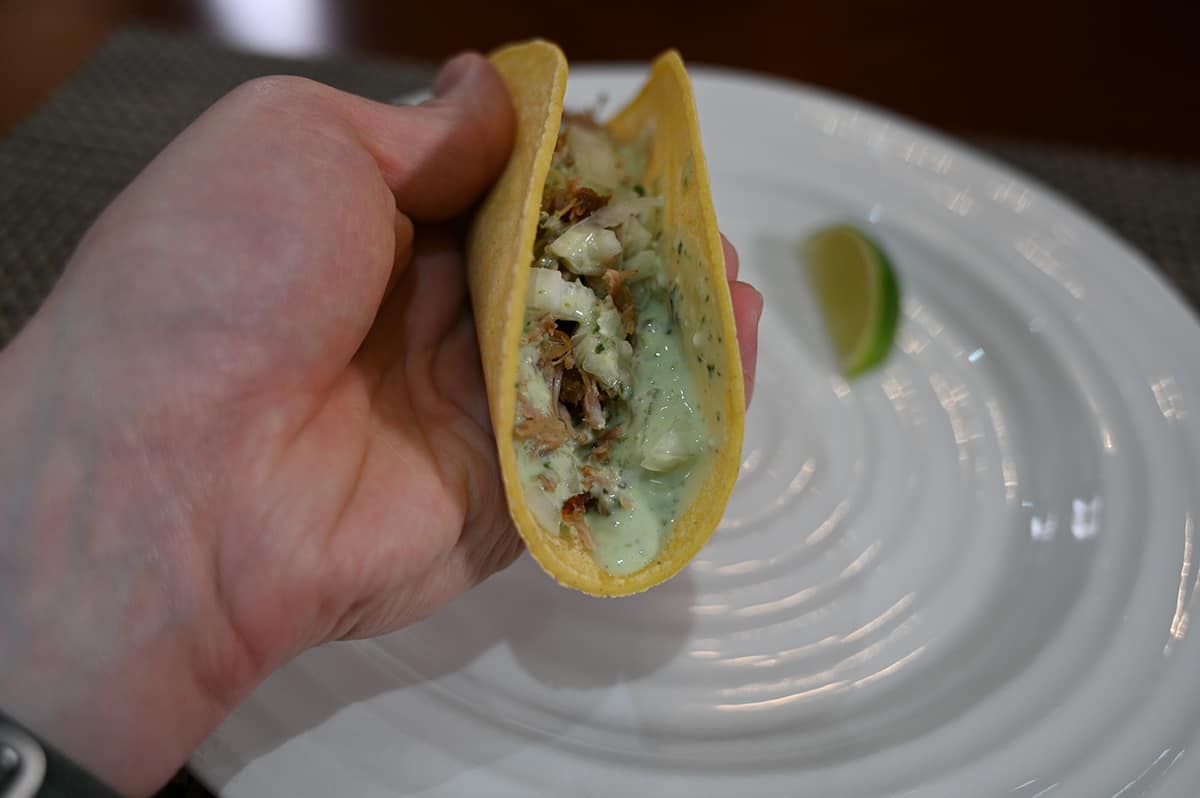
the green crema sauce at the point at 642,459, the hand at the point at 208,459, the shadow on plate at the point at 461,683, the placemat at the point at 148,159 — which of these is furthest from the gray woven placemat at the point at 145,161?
the green crema sauce at the point at 642,459

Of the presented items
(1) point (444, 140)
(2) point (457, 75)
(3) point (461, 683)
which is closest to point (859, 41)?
(2) point (457, 75)

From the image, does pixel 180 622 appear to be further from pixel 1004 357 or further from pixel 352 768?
pixel 1004 357

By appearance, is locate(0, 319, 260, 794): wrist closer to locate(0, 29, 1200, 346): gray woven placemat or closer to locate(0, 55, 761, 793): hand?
locate(0, 55, 761, 793): hand

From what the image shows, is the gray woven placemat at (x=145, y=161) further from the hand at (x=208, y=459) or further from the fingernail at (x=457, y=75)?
the hand at (x=208, y=459)

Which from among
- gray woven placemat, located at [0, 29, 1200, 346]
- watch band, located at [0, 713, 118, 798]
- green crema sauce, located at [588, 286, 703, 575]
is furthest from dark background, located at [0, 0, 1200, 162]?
watch band, located at [0, 713, 118, 798]

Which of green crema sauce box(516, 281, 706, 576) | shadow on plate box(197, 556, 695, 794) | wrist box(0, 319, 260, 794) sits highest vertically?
green crema sauce box(516, 281, 706, 576)

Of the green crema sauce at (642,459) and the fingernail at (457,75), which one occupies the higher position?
the fingernail at (457,75)

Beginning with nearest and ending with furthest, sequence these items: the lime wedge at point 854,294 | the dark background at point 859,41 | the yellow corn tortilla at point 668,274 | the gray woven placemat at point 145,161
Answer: the yellow corn tortilla at point 668,274, the lime wedge at point 854,294, the gray woven placemat at point 145,161, the dark background at point 859,41
